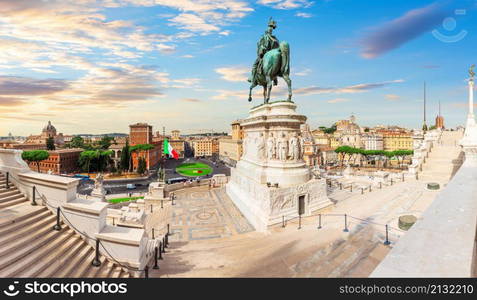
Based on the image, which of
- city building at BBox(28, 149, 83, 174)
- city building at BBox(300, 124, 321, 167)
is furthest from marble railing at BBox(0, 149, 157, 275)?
city building at BBox(300, 124, 321, 167)

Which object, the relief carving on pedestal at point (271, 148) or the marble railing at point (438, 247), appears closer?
the marble railing at point (438, 247)

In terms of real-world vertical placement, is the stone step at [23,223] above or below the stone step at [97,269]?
above

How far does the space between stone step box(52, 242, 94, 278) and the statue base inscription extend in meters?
8.44

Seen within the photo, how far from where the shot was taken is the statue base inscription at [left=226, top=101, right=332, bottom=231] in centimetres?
1416

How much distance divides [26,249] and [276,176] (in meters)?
13.2

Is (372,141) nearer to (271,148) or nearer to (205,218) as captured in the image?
(271,148)

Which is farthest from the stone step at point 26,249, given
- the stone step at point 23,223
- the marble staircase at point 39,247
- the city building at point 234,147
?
the city building at point 234,147

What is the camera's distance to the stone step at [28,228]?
605 centimetres

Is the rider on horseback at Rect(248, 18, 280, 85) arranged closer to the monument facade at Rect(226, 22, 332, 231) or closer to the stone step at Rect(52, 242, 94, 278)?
the monument facade at Rect(226, 22, 332, 231)

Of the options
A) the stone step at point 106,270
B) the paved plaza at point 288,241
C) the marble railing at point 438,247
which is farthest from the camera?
the paved plaza at point 288,241

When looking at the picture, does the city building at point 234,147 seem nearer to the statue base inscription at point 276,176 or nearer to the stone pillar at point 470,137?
the statue base inscription at point 276,176

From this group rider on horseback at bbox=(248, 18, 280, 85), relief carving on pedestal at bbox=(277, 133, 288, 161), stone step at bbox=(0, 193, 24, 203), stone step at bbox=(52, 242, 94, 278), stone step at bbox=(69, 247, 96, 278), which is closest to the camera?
stone step at bbox=(52, 242, 94, 278)

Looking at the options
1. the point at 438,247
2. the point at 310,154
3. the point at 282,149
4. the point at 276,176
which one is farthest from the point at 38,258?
the point at 310,154

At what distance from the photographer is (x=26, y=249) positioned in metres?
6.01
